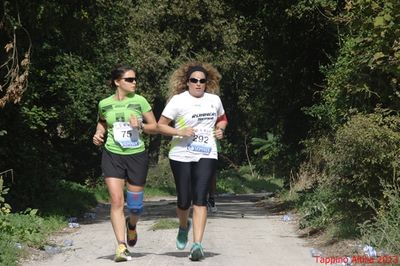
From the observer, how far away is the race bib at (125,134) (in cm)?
823

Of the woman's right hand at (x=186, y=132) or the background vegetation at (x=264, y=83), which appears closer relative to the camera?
the woman's right hand at (x=186, y=132)

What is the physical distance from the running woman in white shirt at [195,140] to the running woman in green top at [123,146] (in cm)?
29

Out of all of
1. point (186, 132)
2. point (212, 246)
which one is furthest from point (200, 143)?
point (212, 246)

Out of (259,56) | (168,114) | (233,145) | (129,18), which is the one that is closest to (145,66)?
(129,18)

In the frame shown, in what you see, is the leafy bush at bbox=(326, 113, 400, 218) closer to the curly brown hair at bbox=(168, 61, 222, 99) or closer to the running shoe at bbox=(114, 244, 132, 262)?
the curly brown hair at bbox=(168, 61, 222, 99)

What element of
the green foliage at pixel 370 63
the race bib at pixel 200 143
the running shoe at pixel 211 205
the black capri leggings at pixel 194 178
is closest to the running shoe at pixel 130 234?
the black capri leggings at pixel 194 178

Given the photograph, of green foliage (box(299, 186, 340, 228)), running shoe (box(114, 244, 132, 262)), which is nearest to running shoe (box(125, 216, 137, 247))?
running shoe (box(114, 244, 132, 262))

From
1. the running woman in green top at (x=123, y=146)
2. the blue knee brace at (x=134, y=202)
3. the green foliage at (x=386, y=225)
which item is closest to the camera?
the green foliage at (x=386, y=225)

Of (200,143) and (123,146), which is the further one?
(123,146)

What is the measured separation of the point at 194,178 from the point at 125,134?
922 millimetres

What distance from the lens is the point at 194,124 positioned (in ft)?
26.8

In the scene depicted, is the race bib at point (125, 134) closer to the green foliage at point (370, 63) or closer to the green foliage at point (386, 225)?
the green foliage at point (386, 225)

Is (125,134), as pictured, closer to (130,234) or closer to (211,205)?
(130,234)

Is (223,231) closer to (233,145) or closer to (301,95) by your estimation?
(301,95)
